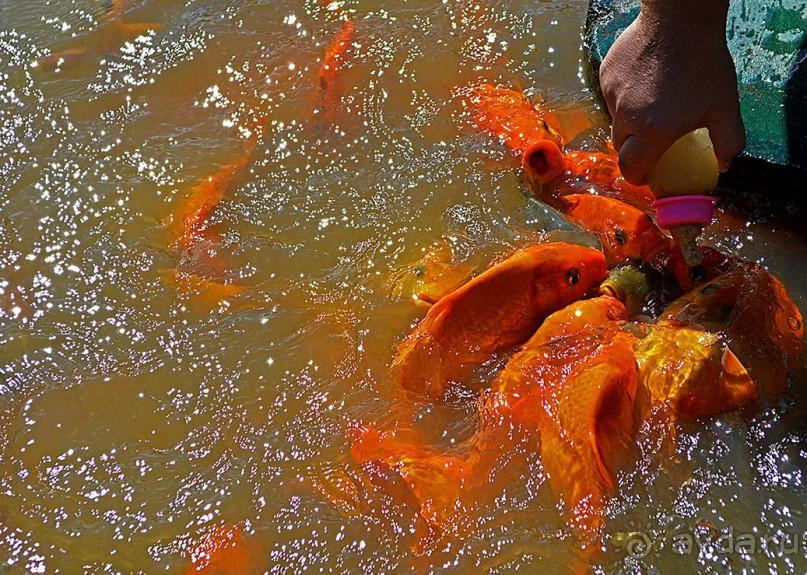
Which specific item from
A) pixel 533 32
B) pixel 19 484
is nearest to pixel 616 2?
pixel 533 32

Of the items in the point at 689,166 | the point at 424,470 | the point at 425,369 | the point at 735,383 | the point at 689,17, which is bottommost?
the point at 735,383

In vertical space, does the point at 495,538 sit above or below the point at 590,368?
below

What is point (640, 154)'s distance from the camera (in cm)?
229

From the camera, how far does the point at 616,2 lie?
3.88 meters

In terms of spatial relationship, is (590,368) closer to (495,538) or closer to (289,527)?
(495,538)

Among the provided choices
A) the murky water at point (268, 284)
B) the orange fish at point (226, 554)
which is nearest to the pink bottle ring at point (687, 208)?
the murky water at point (268, 284)

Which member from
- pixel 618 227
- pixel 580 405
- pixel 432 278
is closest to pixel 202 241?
pixel 432 278

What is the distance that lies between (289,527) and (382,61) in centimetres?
253

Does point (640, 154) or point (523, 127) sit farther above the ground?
point (640, 154)

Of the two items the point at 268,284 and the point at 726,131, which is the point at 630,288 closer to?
the point at 726,131

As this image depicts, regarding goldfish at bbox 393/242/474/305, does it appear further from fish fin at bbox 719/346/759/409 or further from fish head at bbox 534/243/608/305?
fish fin at bbox 719/346/759/409

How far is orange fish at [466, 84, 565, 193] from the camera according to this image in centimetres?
338

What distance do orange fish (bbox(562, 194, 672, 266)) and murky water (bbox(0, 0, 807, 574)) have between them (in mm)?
167

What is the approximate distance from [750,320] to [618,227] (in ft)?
1.96
